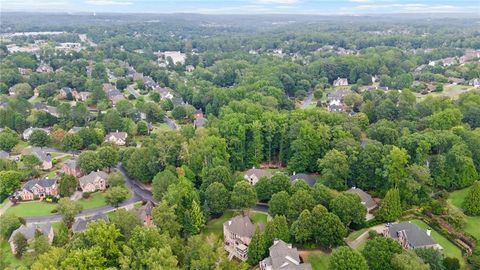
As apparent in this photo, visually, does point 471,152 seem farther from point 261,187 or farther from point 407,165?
point 261,187

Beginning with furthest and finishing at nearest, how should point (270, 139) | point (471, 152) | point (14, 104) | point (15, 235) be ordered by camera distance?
point (14, 104) < point (270, 139) < point (471, 152) < point (15, 235)

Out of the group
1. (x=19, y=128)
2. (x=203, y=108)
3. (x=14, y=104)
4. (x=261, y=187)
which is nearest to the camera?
(x=261, y=187)

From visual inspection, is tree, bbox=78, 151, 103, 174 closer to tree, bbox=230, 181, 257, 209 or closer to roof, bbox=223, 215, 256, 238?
tree, bbox=230, 181, 257, 209

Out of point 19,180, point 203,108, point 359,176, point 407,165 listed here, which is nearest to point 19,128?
point 19,180

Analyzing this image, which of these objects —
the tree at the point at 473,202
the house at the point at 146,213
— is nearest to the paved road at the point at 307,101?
the tree at the point at 473,202

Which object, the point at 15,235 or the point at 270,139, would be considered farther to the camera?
the point at 270,139
